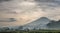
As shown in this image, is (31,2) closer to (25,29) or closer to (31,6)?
(31,6)

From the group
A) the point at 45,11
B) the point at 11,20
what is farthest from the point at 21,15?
the point at 45,11

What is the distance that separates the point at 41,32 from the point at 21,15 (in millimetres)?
241

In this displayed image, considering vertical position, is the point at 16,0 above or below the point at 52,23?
above

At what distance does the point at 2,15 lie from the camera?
1.29m

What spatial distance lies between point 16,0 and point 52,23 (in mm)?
351

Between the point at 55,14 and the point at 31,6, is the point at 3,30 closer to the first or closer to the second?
the point at 31,6

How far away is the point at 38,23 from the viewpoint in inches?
49.9

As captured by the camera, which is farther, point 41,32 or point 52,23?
point 41,32

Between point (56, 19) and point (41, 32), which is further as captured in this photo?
point (41, 32)

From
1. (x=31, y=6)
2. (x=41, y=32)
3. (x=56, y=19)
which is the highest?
(x=31, y=6)

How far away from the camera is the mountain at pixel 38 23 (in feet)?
4.14

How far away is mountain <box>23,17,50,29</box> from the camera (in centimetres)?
126

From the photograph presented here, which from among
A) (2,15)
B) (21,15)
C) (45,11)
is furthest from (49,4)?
(2,15)

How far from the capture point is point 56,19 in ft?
4.17
